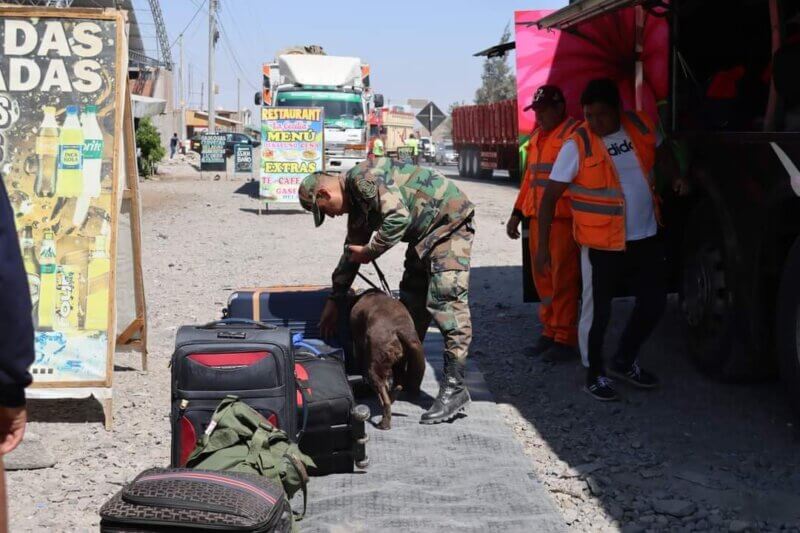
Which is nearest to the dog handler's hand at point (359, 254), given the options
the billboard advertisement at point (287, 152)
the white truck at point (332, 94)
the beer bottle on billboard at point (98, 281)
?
the beer bottle on billboard at point (98, 281)

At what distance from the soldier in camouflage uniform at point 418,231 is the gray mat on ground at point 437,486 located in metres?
0.25

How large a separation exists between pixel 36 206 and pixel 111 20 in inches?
44.2

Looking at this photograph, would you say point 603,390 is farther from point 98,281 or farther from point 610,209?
point 98,281

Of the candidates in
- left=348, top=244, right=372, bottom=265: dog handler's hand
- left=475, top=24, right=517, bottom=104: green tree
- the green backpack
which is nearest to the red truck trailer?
left=348, top=244, right=372, bottom=265: dog handler's hand

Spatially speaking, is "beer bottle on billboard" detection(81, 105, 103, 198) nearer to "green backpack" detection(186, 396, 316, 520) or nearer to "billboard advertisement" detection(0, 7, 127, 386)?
"billboard advertisement" detection(0, 7, 127, 386)

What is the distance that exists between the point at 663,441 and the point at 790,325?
891 millimetres

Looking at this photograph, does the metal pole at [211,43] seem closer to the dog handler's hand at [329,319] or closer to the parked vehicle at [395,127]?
the parked vehicle at [395,127]

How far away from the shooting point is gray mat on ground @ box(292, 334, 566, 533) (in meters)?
3.96

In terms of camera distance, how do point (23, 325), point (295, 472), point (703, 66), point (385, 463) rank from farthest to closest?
point (703, 66) < point (385, 463) < point (295, 472) < point (23, 325)

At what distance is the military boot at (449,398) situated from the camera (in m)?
5.25

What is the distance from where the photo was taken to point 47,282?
211 inches

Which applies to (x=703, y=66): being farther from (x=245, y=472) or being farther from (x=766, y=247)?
(x=245, y=472)

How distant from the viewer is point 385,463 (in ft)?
15.4

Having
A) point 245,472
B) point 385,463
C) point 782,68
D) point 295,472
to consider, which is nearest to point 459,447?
point 385,463
